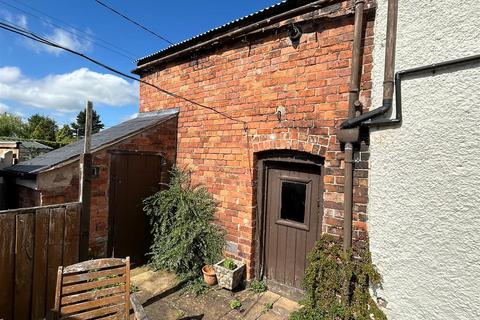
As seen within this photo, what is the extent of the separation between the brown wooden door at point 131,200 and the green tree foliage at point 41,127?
45.6 meters

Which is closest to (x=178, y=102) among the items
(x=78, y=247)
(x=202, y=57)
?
(x=202, y=57)

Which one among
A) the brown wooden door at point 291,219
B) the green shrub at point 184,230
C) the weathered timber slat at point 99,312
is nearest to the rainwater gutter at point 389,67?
the brown wooden door at point 291,219

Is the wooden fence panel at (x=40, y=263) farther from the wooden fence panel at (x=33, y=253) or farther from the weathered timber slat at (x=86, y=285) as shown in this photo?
the weathered timber slat at (x=86, y=285)

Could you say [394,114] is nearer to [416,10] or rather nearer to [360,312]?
[416,10]

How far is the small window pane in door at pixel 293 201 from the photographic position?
401 cm

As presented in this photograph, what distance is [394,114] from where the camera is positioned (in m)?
2.88

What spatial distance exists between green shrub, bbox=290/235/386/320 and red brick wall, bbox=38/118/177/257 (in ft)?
10.7

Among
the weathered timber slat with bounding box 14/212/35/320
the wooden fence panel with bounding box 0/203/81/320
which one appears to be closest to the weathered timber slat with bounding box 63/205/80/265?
the wooden fence panel with bounding box 0/203/81/320

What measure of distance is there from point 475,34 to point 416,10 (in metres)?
0.64

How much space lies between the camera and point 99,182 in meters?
4.56

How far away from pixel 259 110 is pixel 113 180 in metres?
2.71

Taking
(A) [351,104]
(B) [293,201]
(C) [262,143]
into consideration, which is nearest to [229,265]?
(B) [293,201]

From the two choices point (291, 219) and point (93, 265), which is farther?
point (291, 219)

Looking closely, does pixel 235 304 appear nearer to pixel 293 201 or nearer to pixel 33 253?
pixel 293 201
